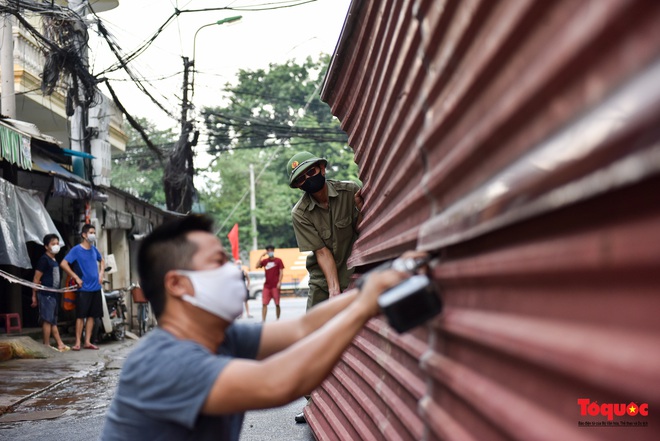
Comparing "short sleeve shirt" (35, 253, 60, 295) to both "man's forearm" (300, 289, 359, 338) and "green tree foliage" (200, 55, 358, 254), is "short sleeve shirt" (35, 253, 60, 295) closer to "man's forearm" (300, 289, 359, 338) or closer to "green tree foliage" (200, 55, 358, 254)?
"man's forearm" (300, 289, 359, 338)

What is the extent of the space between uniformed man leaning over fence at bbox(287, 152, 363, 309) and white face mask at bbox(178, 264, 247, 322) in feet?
10.1

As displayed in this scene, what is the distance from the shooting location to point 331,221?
563cm

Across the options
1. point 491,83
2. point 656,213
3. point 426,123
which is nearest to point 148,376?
point 426,123

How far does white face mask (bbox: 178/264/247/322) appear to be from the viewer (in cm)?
237

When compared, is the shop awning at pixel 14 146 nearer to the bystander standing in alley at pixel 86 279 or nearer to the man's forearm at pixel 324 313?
the bystander standing in alley at pixel 86 279

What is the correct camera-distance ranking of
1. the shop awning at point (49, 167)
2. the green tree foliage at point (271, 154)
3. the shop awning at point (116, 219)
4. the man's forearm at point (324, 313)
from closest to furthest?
the man's forearm at point (324, 313), the shop awning at point (49, 167), the shop awning at point (116, 219), the green tree foliage at point (271, 154)

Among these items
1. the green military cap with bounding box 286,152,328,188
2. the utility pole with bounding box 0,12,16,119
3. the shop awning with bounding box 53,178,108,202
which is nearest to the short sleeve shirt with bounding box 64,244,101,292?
the shop awning with bounding box 53,178,108,202

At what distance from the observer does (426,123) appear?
2275 millimetres

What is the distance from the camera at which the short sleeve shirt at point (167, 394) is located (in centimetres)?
215

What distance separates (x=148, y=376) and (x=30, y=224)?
34.3 ft

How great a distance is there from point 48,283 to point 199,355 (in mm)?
11120

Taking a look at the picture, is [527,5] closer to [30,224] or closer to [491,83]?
[491,83]

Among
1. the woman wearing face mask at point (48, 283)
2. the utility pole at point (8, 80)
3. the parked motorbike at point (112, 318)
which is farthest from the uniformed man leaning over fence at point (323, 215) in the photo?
the parked motorbike at point (112, 318)

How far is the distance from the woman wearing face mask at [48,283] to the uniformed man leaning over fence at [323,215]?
7.35 metres
